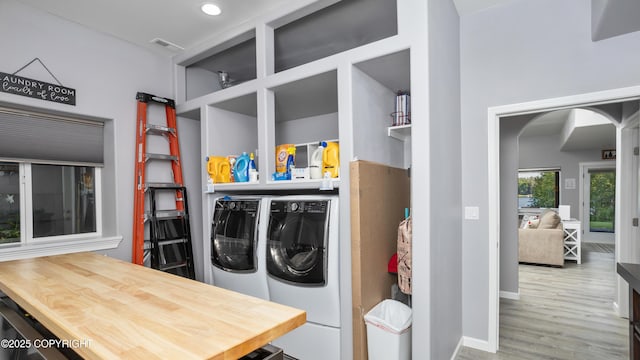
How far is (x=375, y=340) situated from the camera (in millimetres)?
Answer: 2088

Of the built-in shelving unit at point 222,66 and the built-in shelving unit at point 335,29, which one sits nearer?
the built-in shelving unit at point 335,29

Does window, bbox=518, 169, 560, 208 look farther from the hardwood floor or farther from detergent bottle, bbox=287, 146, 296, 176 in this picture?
A: detergent bottle, bbox=287, 146, 296, 176

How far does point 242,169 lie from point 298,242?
3.15 ft

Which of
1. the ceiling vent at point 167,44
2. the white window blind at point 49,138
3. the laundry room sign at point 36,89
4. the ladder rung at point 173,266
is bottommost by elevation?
the ladder rung at point 173,266

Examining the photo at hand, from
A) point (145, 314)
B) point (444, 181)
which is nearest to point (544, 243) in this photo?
point (444, 181)

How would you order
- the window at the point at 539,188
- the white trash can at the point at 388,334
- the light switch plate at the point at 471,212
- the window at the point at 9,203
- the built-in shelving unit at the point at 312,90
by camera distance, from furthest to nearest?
the window at the point at 539,188, the light switch plate at the point at 471,212, the window at the point at 9,203, the built-in shelving unit at the point at 312,90, the white trash can at the point at 388,334

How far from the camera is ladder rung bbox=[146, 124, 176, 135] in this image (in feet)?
10.7

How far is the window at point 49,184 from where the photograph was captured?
103 inches

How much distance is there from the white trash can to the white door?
931cm

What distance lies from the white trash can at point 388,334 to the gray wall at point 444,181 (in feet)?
0.33

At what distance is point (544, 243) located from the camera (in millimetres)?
5734

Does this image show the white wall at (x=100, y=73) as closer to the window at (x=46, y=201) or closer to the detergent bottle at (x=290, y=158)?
the window at (x=46, y=201)

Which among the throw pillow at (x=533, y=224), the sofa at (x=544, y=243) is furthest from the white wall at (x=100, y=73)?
the throw pillow at (x=533, y=224)

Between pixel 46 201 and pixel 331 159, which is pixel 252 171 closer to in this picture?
pixel 331 159
